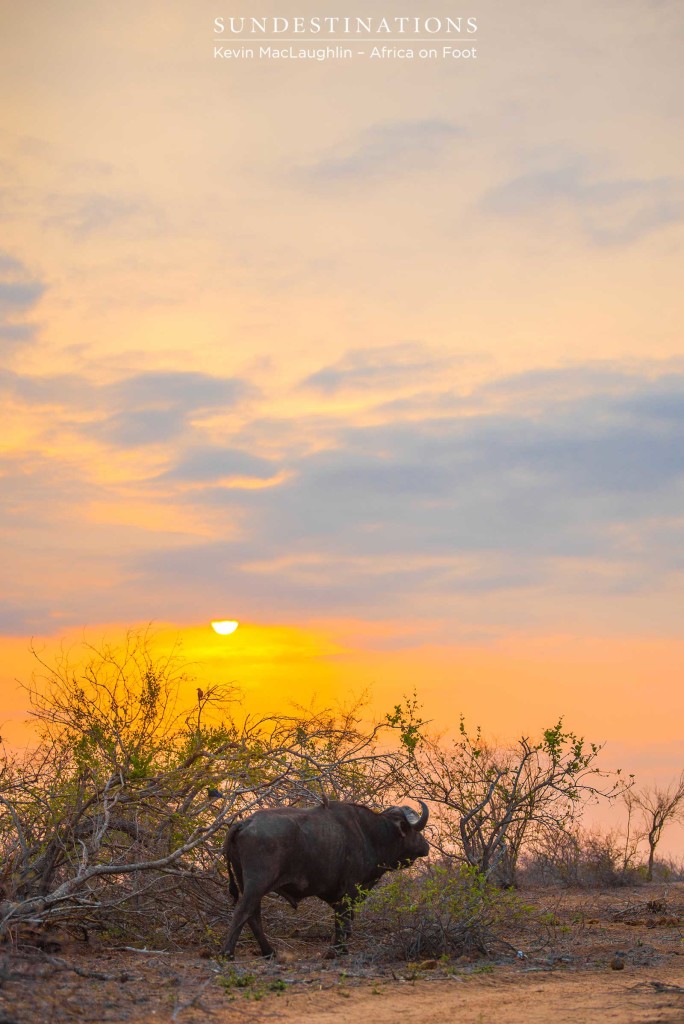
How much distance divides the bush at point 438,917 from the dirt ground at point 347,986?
287 millimetres

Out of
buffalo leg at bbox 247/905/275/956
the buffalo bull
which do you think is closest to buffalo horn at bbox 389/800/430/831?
the buffalo bull

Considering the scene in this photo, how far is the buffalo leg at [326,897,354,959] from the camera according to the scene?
13.1 meters

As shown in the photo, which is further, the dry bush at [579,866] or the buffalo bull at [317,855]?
the dry bush at [579,866]

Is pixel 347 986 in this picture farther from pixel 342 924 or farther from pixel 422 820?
pixel 422 820

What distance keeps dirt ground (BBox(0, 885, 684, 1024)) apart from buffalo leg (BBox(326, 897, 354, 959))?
198 millimetres

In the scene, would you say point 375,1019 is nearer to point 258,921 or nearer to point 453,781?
point 258,921

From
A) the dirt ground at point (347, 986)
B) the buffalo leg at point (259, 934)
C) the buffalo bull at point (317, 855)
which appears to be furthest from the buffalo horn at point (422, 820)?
the buffalo leg at point (259, 934)

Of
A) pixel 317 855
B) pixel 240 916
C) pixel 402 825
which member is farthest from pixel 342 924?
pixel 402 825

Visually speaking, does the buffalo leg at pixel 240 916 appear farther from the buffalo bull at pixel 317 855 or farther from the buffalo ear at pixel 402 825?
the buffalo ear at pixel 402 825

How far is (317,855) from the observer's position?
13125mm

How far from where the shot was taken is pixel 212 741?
14.6 m

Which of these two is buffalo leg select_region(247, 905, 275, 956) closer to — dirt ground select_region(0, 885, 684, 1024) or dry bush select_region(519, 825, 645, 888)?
dirt ground select_region(0, 885, 684, 1024)

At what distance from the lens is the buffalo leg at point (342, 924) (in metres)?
13.1

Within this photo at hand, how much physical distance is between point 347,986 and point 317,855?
2188 millimetres
